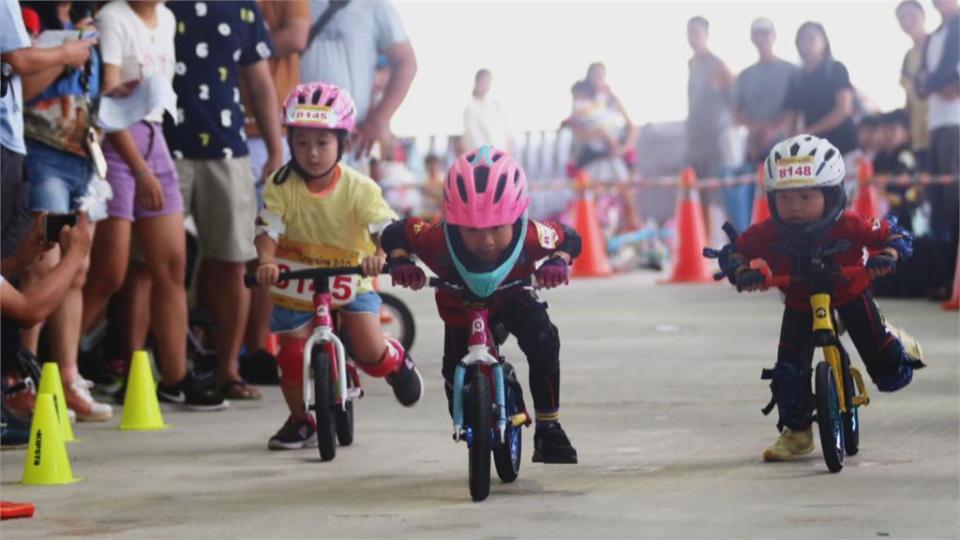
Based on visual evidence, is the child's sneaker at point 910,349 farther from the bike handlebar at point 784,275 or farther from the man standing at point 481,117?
the man standing at point 481,117

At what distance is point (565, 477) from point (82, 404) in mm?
3048

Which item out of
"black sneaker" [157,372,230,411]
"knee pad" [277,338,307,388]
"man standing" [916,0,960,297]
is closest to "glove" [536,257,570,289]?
"knee pad" [277,338,307,388]

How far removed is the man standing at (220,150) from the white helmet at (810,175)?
3395 millimetres

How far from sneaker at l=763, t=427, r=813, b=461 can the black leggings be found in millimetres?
858

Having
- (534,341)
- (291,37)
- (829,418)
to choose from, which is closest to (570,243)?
(534,341)

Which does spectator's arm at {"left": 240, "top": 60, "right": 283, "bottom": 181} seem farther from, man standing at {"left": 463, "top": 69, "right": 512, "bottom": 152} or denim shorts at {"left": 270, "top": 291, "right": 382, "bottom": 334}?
man standing at {"left": 463, "top": 69, "right": 512, "bottom": 152}

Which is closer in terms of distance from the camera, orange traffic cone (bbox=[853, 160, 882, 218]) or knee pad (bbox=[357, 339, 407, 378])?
knee pad (bbox=[357, 339, 407, 378])

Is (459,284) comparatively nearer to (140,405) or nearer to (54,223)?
(54,223)

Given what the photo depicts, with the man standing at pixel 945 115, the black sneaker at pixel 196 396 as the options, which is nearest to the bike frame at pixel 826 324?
the black sneaker at pixel 196 396

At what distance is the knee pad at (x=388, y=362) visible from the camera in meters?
9.13

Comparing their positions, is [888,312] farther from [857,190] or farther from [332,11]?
[332,11]

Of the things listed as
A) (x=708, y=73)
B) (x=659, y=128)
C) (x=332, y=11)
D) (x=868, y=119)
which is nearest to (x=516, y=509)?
(x=332, y=11)

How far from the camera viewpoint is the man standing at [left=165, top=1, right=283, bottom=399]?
1064cm

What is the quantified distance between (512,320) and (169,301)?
9.69 feet
